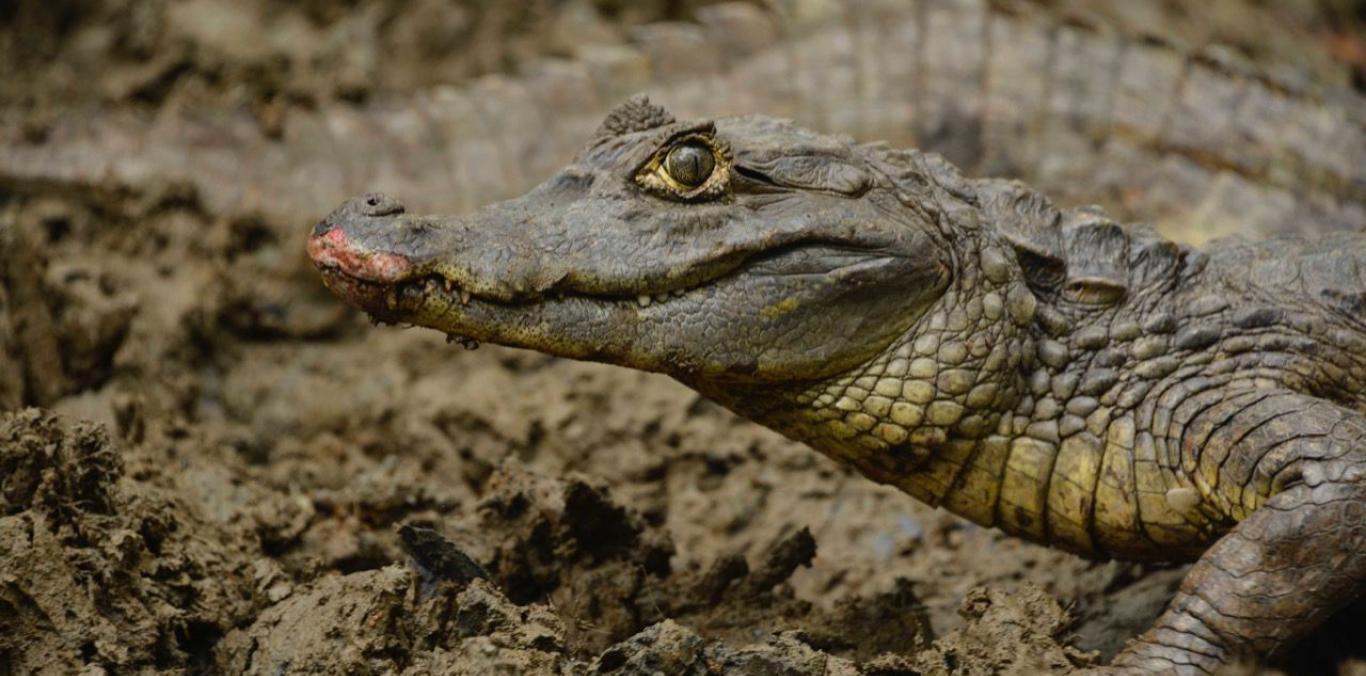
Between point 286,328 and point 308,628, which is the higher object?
point 286,328

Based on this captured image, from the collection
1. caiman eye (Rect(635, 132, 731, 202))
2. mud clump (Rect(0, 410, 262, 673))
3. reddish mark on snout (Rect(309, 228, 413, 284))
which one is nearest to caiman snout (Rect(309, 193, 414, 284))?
reddish mark on snout (Rect(309, 228, 413, 284))

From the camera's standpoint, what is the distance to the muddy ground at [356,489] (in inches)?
143

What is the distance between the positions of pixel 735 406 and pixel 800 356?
0.32 metres

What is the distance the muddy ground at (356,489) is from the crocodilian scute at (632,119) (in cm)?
101

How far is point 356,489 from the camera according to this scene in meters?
4.95

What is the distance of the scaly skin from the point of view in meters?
6.94

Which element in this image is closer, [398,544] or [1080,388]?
[1080,388]

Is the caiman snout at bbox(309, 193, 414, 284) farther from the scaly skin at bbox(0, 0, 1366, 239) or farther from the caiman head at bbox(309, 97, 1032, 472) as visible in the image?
the scaly skin at bbox(0, 0, 1366, 239)

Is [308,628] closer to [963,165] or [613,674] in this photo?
[613,674]

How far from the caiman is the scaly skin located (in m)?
2.71

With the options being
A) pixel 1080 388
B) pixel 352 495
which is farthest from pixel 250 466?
pixel 1080 388

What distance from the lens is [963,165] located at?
280 inches

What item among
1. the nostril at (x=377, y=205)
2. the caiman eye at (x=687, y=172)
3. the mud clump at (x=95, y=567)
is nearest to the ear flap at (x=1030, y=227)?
the caiman eye at (x=687, y=172)

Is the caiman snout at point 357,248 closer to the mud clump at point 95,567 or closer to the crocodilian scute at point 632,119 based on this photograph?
the crocodilian scute at point 632,119
